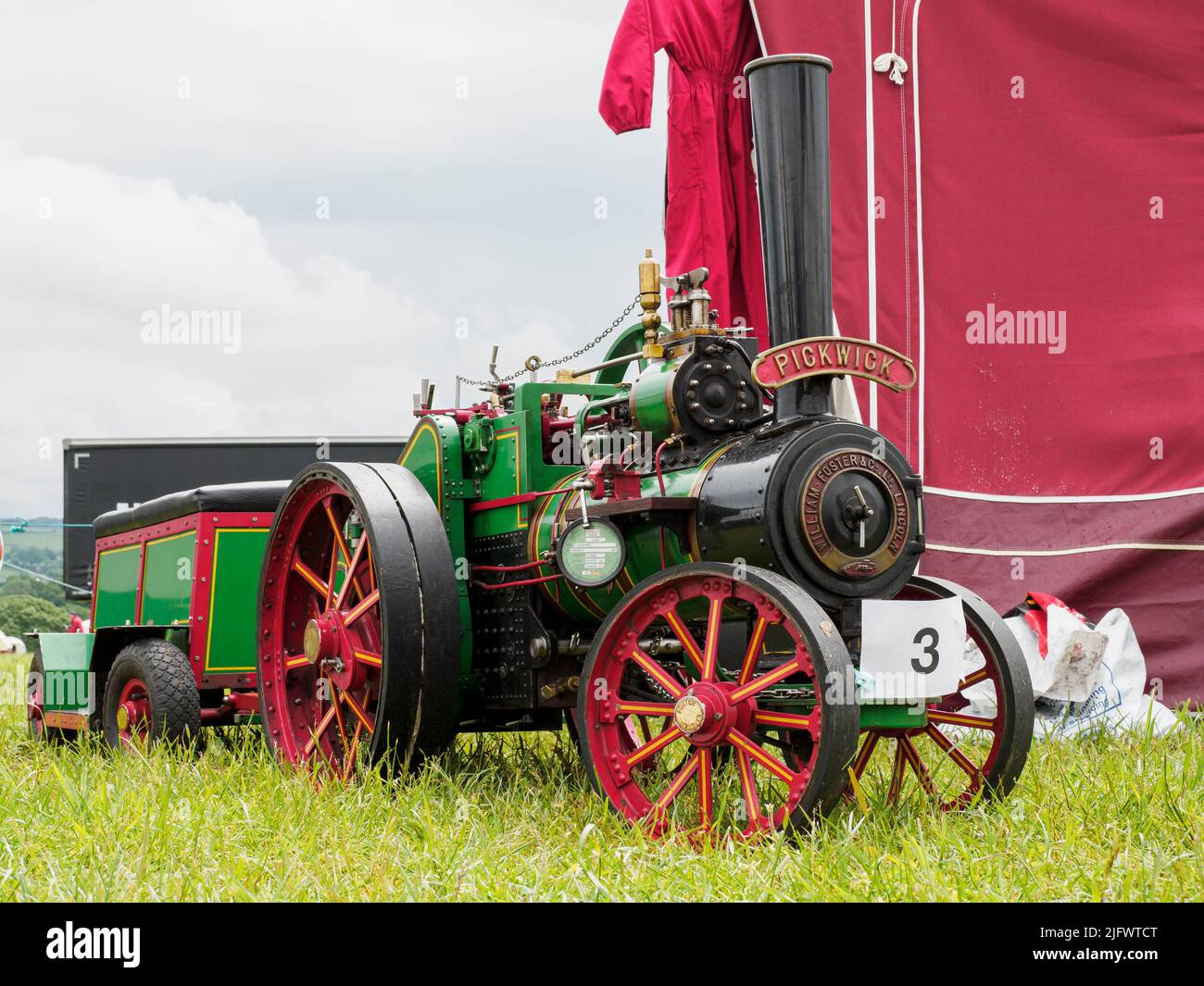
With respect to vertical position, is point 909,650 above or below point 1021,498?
below

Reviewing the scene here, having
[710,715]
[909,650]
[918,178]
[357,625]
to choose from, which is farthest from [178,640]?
[918,178]

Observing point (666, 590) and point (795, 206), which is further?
point (795, 206)

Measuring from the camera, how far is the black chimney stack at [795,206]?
11.9ft

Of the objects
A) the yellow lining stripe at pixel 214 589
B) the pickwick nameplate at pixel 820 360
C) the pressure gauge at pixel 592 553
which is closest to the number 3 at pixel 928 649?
the pickwick nameplate at pixel 820 360

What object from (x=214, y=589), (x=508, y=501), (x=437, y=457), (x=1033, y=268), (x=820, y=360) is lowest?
(x=214, y=589)

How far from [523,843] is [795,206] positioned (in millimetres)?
1798

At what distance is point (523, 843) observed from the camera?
329 cm

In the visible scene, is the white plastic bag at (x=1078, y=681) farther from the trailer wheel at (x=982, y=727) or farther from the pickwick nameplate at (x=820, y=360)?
the pickwick nameplate at (x=820, y=360)

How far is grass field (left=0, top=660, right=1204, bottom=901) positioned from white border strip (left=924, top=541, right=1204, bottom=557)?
1.96 metres

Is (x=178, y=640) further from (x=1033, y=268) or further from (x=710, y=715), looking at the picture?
(x=1033, y=268)

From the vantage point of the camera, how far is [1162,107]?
6523 millimetres

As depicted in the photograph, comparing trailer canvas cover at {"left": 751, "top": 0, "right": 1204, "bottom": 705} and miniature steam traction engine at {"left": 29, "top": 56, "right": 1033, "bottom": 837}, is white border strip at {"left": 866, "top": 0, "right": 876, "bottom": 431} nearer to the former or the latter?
trailer canvas cover at {"left": 751, "top": 0, "right": 1204, "bottom": 705}

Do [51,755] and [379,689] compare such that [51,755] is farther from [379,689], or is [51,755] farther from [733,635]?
[733,635]

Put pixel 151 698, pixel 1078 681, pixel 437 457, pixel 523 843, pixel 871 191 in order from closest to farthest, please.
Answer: pixel 523 843
pixel 437 457
pixel 151 698
pixel 1078 681
pixel 871 191
